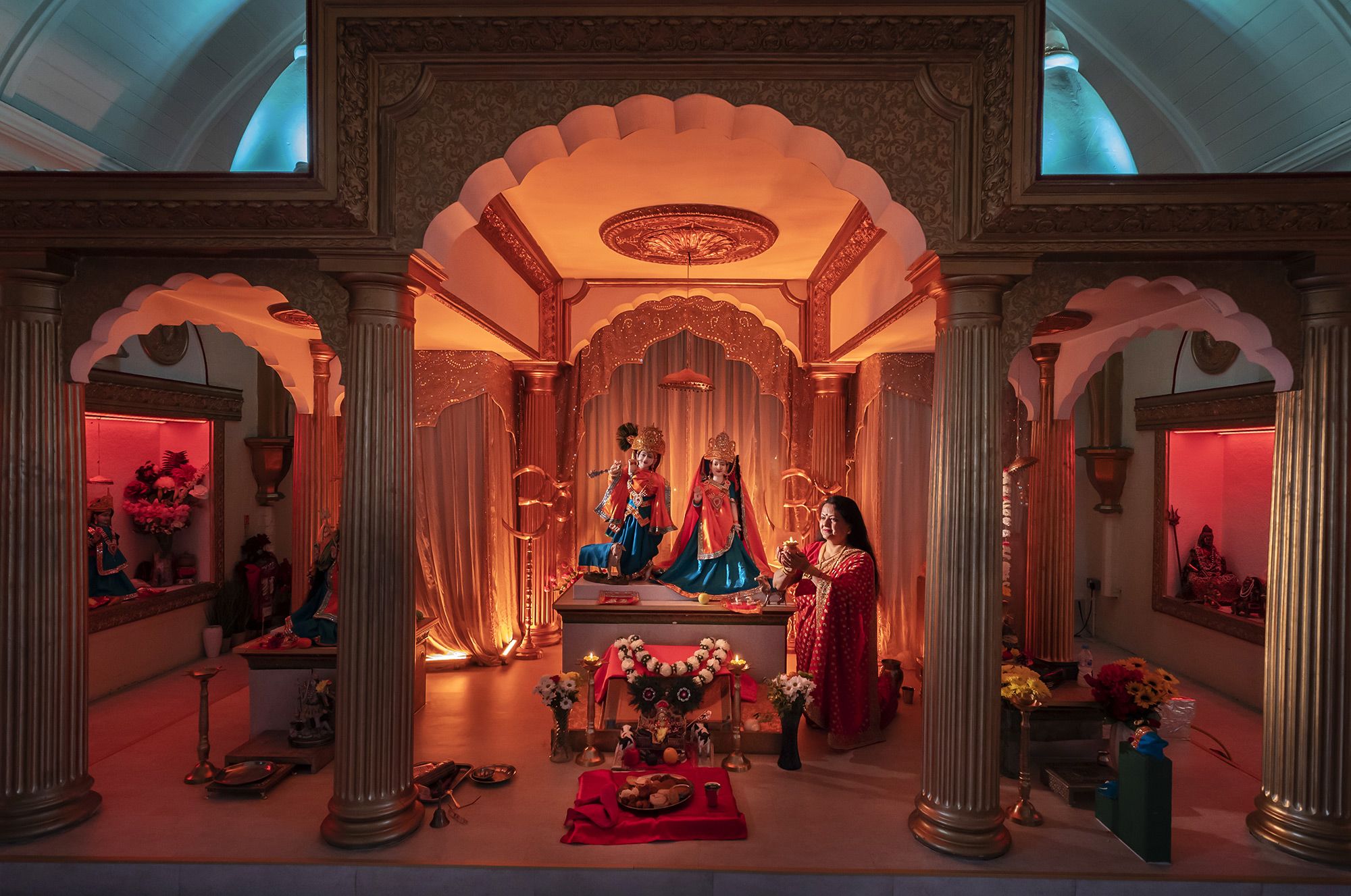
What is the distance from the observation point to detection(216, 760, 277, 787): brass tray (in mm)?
4957

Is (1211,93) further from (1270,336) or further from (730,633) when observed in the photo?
(730,633)

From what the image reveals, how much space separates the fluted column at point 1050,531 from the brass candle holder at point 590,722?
14.0 feet

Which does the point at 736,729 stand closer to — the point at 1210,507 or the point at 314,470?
the point at 314,470

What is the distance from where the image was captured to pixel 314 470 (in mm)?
7926

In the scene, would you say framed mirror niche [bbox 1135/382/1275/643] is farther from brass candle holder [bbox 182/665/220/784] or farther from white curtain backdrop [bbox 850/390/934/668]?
brass candle holder [bbox 182/665/220/784]

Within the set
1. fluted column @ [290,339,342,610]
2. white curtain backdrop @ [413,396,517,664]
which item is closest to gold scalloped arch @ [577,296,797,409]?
white curtain backdrop @ [413,396,517,664]

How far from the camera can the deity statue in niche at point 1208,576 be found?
7867 millimetres

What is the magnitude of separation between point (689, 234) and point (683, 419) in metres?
3.28

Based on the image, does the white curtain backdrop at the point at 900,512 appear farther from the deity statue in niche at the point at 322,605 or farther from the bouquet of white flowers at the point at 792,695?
the deity statue in niche at the point at 322,605

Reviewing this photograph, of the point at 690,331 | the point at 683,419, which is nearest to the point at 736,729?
the point at 683,419

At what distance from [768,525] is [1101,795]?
5529mm

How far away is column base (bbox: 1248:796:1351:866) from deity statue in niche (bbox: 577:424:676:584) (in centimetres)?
485

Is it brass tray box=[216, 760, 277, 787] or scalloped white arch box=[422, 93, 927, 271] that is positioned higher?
scalloped white arch box=[422, 93, 927, 271]

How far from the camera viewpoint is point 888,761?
18.8ft
